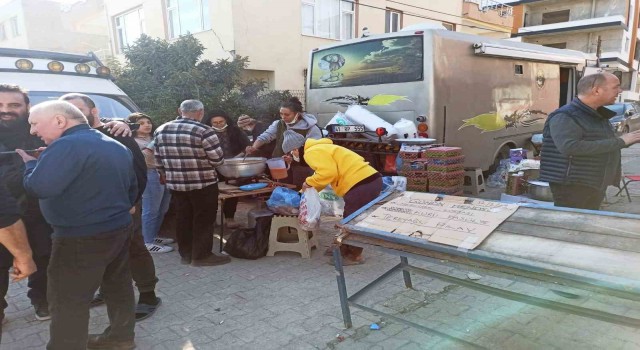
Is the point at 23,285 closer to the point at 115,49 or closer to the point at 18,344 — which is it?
the point at 18,344

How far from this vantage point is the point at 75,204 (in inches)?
91.9

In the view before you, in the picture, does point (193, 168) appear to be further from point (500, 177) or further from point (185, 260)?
point (500, 177)

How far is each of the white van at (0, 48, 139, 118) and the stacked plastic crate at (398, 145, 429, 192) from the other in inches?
156

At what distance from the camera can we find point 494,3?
23.1 meters

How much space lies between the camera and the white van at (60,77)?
14.6 feet

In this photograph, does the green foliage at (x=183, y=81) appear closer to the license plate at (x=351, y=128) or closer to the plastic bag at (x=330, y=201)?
the license plate at (x=351, y=128)

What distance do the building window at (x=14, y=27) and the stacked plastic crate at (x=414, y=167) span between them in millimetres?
27586

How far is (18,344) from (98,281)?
1.13 meters

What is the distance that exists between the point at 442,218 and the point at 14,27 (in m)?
30.6

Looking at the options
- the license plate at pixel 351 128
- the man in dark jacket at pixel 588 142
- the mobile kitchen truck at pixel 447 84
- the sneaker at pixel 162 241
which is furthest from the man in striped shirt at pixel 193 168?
the mobile kitchen truck at pixel 447 84

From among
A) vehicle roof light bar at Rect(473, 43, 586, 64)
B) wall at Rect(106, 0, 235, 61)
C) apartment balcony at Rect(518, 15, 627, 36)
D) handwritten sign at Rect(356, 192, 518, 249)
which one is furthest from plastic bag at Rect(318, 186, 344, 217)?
apartment balcony at Rect(518, 15, 627, 36)

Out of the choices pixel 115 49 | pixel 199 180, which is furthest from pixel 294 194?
pixel 115 49

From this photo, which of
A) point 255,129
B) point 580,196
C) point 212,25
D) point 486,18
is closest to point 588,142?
point 580,196

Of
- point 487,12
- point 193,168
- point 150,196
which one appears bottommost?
point 150,196
